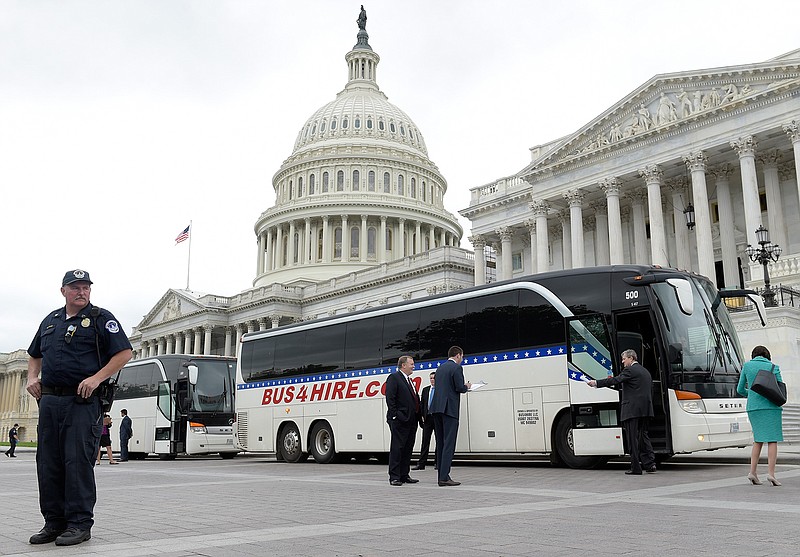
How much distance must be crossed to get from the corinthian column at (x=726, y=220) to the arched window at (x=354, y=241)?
58.1 meters

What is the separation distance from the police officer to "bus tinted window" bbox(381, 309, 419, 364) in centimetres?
1266

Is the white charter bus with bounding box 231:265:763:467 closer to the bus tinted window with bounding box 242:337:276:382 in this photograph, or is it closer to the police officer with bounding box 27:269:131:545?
the bus tinted window with bounding box 242:337:276:382

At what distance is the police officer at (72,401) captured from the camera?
7.02 meters

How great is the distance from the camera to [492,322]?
59.2 feet

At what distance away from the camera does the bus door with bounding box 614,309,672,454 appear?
595 inches

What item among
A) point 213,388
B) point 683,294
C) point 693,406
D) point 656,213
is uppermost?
point 656,213

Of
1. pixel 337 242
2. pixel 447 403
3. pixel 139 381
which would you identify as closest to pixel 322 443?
pixel 447 403

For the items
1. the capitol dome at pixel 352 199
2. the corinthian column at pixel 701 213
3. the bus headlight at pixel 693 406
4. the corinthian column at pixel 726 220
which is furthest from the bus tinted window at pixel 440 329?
the capitol dome at pixel 352 199

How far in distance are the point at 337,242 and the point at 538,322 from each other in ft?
270

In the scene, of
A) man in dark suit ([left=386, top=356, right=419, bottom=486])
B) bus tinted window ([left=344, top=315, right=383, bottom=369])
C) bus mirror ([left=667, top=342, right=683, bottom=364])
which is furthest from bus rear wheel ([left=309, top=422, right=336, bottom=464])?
bus mirror ([left=667, top=342, right=683, bottom=364])

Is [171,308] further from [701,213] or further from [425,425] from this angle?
[425,425]

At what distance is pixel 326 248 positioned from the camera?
317ft

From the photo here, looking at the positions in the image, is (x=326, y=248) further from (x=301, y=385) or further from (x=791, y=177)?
(x=301, y=385)

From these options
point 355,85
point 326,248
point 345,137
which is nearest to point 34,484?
point 326,248
